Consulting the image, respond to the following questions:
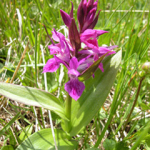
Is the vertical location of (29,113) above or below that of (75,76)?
below

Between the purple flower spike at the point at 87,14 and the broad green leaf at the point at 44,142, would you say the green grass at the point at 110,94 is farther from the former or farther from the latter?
the purple flower spike at the point at 87,14

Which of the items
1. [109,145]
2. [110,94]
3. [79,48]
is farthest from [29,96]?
[110,94]

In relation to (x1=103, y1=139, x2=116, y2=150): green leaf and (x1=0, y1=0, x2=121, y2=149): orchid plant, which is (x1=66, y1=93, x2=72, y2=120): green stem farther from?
(x1=103, y1=139, x2=116, y2=150): green leaf

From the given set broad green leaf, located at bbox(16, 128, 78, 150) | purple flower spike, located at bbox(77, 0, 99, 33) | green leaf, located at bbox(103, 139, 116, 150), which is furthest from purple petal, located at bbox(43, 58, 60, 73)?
green leaf, located at bbox(103, 139, 116, 150)

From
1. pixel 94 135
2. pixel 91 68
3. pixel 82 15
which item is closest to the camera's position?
pixel 91 68

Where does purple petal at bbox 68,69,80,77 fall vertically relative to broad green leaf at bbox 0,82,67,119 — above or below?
above

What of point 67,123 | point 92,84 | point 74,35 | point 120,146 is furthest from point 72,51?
point 120,146

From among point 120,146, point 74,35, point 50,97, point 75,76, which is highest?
point 74,35

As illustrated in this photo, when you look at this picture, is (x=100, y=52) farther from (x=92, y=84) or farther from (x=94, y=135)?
(x=94, y=135)
